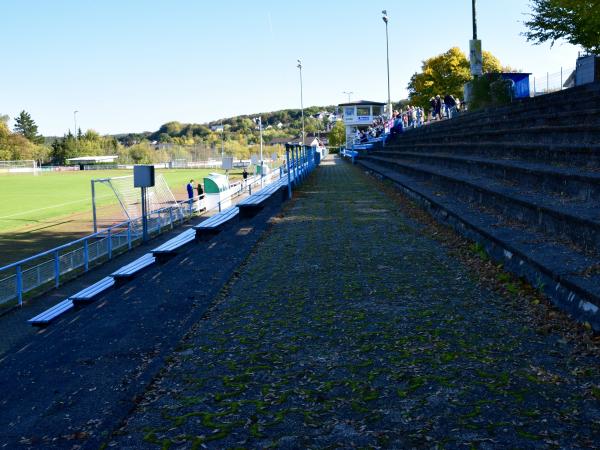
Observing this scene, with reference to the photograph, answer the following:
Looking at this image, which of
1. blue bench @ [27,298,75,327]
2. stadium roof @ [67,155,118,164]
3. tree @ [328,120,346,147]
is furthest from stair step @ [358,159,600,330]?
stadium roof @ [67,155,118,164]

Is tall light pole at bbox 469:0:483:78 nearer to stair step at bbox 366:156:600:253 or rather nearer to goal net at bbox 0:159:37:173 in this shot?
stair step at bbox 366:156:600:253

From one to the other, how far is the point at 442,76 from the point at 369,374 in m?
67.7

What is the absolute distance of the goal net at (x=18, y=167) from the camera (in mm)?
88762

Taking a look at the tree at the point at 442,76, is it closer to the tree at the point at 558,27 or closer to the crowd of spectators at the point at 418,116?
the crowd of spectators at the point at 418,116

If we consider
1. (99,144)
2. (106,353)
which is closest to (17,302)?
(106,353)

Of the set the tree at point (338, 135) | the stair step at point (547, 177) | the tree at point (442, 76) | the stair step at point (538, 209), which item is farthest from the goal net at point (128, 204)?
the tree at point (338, 135)

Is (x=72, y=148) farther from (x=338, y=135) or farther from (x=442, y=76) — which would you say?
(x=442, y=76)

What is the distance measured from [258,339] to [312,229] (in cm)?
581

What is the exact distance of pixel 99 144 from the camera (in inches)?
5497

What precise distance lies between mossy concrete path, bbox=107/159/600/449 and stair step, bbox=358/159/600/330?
0.34 metres

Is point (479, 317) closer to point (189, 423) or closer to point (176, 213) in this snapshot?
point (189, 423)

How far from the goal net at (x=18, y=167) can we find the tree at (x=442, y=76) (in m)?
59.2

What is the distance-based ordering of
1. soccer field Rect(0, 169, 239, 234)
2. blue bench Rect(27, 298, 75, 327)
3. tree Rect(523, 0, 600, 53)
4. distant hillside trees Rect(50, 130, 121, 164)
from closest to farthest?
1. blue bench Rect(27, 298, 75, 327)
2. tree Rect(523, 0, 600, 53)
3. soccer field Rect(0, 169, 239, 234)
4. distant hillside trees Rect(50, 130, 121, 164)

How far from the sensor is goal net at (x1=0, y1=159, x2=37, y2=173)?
88762 mm
